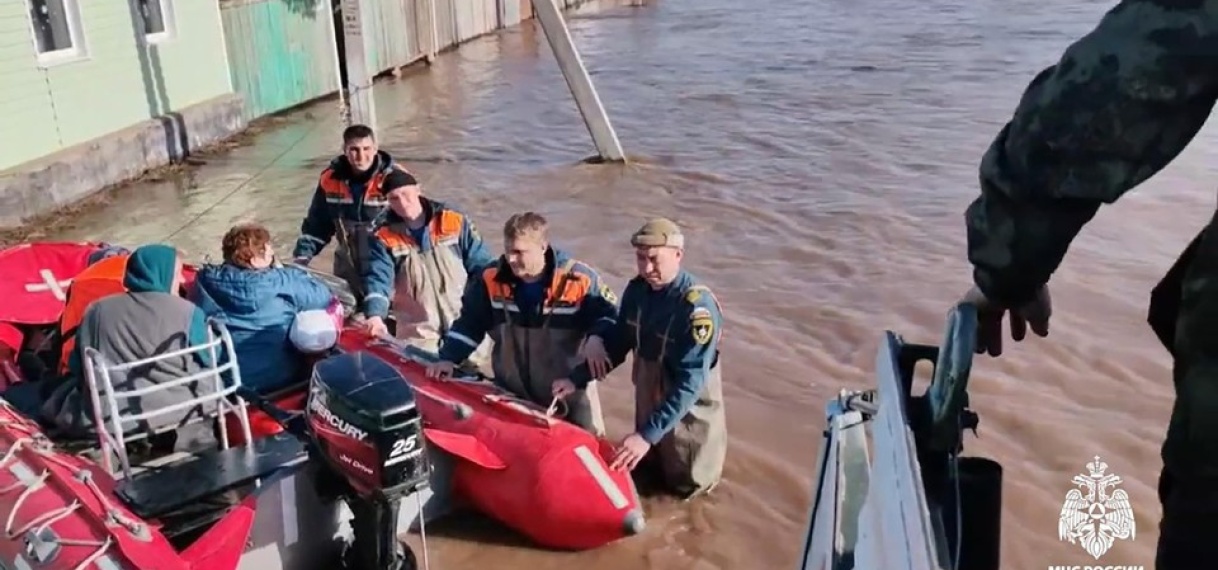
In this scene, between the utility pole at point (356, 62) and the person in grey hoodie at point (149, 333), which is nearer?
the person in grey hoodie at point (149, 333)

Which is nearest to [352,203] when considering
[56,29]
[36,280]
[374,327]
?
[374,327]

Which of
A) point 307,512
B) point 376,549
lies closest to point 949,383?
point 376,549

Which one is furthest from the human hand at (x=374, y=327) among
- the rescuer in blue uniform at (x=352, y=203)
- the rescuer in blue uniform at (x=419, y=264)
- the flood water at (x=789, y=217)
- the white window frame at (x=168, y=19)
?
the white window frame at (x=168, y=19)

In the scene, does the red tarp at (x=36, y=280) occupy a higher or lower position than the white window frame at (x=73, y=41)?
lower

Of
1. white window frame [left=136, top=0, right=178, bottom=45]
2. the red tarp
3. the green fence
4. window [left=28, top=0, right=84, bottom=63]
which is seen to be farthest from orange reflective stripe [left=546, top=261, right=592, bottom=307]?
white window frame [left=136, top=0, right=178, bottom=45]

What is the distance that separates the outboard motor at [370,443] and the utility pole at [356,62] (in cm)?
826

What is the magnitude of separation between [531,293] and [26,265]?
8.78ft

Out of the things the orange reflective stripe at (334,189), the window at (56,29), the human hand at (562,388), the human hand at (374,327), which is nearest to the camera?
the human hand at (562,388)

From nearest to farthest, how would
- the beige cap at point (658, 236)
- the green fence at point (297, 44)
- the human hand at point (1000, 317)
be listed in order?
1. the human hand at point (1000, 317)
2. the beige cap at point (658, 236)
3. the green fence at point (297, 44)

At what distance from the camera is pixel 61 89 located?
33.3 feet

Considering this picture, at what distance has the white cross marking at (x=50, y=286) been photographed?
546 centimetres

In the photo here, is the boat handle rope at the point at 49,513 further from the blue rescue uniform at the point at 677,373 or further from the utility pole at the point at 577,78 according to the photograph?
the utility pole at the point at 577,78

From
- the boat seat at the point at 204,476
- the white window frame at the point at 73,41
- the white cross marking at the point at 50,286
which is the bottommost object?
the boat seat at the point at 204,476

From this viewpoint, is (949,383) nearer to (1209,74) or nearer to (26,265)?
(1209,74)
